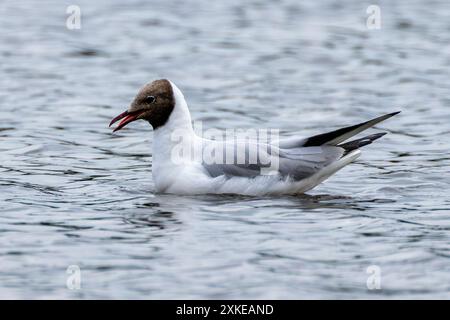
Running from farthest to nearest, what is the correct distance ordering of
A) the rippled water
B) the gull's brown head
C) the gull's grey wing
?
the gull's brown head, the gull's grey wing, the rippled water

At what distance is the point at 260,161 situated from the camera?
33.8 feet

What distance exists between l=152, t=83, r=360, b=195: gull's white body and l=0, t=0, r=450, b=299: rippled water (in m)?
0.11

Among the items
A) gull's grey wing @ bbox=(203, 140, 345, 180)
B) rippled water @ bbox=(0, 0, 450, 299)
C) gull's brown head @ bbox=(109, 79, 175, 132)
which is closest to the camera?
rippled water @ bbox=(0, 0, 450, 299)

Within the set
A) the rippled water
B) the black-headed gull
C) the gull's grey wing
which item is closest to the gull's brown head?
the black-headed gull

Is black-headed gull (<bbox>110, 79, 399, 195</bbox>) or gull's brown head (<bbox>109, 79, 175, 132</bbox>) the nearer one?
black-headed gull (<bbox>110, 79, 399, 195</bbox>)

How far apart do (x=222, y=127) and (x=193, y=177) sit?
12.5 ft

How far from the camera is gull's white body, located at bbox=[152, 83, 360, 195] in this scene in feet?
33.9

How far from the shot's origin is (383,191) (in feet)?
35.8

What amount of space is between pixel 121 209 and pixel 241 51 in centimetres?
872

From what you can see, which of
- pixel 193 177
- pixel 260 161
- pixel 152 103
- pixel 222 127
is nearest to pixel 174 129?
pixel 152 103

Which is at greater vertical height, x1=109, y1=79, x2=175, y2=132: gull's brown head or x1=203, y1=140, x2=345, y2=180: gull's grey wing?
x1=109, y1=79, x2=175, y2=132: gull's brown head

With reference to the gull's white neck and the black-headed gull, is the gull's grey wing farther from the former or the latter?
the gull's white neck

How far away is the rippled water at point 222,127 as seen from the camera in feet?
26.7

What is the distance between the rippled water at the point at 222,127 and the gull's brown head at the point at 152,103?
74 cm
